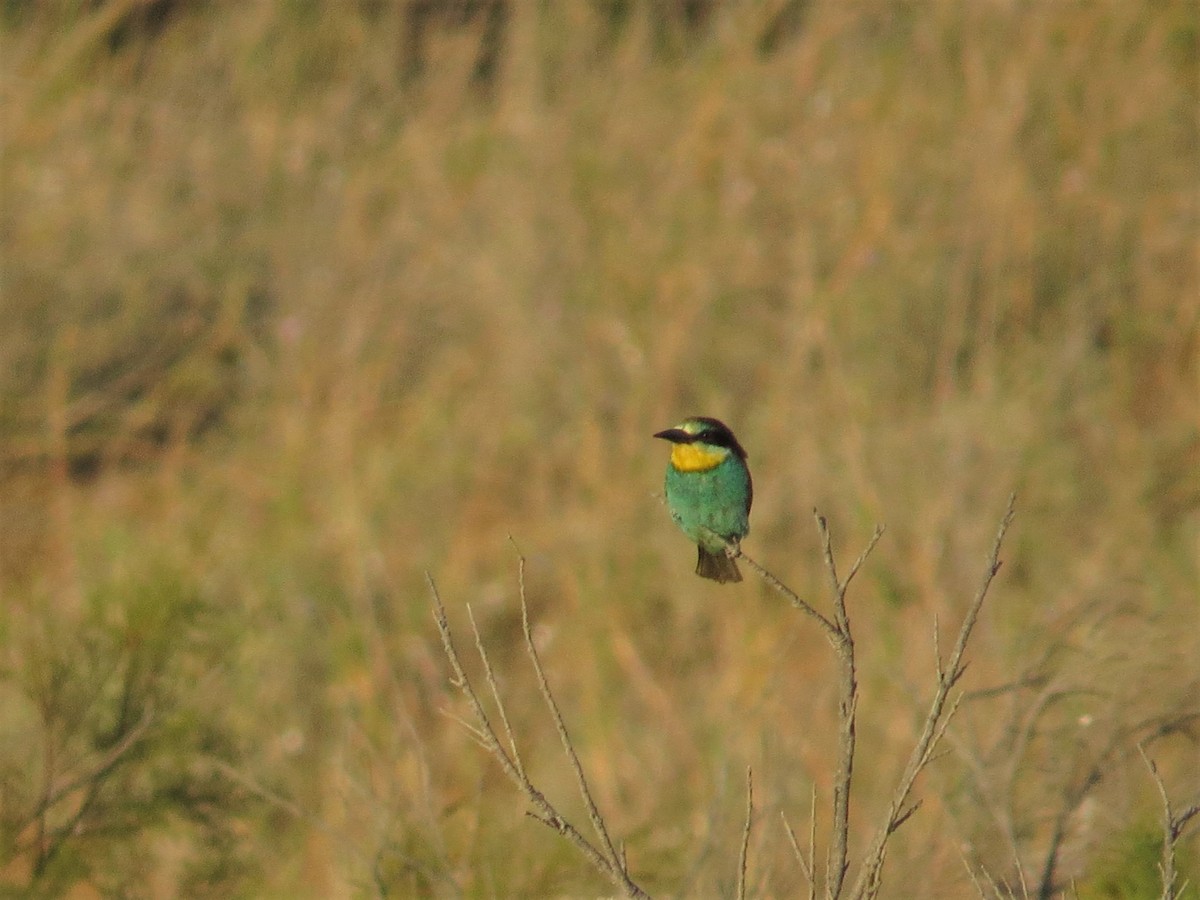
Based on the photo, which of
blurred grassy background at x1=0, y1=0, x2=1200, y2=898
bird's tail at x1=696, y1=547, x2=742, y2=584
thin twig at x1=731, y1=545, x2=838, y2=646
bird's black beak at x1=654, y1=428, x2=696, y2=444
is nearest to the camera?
thin twig at x1=731, y1=545, x2=838, y2=646

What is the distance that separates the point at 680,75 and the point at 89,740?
380 centimetres

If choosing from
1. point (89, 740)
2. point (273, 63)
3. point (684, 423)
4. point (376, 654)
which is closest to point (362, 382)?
point (376, 654)

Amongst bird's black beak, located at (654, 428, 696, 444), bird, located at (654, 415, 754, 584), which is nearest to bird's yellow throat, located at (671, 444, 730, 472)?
bird, located at (654, 415, 754, 584)

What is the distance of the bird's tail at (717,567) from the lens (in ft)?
5.11

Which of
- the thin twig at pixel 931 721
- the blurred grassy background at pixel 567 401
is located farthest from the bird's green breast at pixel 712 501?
the blurred grassy background at pixel 567 401

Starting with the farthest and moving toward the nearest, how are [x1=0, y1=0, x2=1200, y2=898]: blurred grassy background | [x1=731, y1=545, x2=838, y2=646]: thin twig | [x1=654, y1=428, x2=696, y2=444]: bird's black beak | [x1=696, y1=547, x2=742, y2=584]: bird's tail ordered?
[x1=0, y1=0, x2=1200, y2=898]: blurred grassy background, [x1=696, y1=547, x2=742, y2=584]: bird's tail, [x1=654, y1=428, x2=696, y2=444]: bird's black beak, [x1=731, y1=545, x2=838, y2=646]: thin twig

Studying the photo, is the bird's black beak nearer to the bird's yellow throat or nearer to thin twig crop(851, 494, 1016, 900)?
the bird's yellow throat

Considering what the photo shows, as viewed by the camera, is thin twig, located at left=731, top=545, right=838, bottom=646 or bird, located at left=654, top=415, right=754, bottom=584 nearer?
thin twig, located at left=731, top=545, right=838, bottom=646

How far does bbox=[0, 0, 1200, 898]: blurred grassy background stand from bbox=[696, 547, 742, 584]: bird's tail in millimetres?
1334

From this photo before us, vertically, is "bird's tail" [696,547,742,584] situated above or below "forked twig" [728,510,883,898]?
above

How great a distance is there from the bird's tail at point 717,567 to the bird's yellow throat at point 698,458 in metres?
0.08

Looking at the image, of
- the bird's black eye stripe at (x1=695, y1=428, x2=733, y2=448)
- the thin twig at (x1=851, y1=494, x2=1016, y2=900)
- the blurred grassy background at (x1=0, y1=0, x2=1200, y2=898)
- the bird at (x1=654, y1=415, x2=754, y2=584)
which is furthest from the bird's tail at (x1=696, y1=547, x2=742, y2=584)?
the blurred grassy background at (x1=0, y1=0, x2=1200, y2=898)

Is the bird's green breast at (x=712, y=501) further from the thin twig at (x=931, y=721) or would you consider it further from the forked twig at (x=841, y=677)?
the thin twig at (x=931, y=721)

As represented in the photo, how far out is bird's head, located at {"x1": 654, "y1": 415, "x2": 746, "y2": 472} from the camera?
153 centimetres
